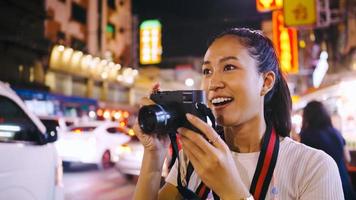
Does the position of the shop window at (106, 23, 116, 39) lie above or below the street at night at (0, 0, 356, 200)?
above

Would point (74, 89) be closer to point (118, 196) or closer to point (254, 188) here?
point (118, 196)

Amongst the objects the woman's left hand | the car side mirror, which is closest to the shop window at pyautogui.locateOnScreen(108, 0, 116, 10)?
the car side mirror

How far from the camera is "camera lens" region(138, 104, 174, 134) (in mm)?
1292

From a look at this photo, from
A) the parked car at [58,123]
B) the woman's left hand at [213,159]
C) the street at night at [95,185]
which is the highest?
the woman's left hand at [213,159]

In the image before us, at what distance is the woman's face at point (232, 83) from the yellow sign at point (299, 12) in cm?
901

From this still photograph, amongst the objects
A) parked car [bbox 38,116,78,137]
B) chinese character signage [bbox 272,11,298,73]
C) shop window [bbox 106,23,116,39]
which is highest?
shop window [bbox 106,23,116,39]

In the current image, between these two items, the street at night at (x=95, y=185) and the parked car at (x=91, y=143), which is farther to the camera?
the parked car at (x=91, y=143)

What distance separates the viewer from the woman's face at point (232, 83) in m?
1.36

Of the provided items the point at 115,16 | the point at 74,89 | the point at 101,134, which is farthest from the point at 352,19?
the point at 115,16

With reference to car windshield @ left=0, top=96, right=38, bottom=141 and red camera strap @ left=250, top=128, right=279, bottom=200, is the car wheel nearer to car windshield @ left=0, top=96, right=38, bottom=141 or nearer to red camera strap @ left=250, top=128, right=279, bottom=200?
car windshield @ left=0, top=96, right=38, bottom=141

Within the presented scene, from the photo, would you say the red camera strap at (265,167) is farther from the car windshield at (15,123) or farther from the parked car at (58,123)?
the parked car at (58,123)

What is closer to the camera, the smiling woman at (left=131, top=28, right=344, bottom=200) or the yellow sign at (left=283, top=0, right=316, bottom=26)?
the smiling woman at (left=131, top=28, right=344, bottom=200)

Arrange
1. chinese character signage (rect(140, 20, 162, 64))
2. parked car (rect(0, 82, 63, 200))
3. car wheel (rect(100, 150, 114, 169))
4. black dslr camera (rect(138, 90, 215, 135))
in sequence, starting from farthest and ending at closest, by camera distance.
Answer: chinese character signage (rect(140, 20, 162, 64)) → car wheel (rect(100, 150, 114, 169)) → parked car (rect(0, 82, 63, 200)) → black dslr camera (rect(138, 90, 215, 135))

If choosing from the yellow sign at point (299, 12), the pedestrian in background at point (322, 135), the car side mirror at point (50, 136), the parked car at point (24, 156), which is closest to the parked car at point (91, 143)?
the yellow sign at point (299, 12)
